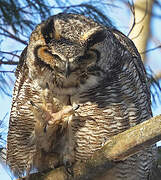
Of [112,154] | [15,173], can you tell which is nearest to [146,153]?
[112,154]

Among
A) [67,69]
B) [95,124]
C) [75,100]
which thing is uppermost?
[67,69]

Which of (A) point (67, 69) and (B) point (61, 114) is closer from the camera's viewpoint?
(A) point (67, 69)

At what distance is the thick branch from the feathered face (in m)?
0.40

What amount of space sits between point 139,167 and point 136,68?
53 centimetres

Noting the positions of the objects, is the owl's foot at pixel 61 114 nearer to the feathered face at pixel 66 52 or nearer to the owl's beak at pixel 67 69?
the feathered face at pixel 66 52

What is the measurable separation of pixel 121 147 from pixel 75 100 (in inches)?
19.8

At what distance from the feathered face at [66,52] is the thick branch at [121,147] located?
0.40 metres

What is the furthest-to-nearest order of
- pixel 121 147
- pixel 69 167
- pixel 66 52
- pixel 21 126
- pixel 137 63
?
pixel 137 63 < pixel 21 126 < pixel 69 167 < pixel 66 52 < pixel 121 147

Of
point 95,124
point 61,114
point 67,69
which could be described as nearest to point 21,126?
point 61,114

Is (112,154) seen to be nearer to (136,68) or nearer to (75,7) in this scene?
(136,68)

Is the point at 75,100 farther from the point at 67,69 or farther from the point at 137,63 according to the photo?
the point at 137,63

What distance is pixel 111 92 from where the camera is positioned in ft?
7.10

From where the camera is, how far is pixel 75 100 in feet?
7.04

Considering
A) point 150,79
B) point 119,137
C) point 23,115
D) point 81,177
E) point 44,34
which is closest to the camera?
point 119,137
